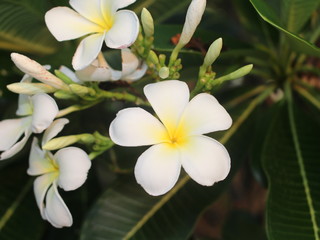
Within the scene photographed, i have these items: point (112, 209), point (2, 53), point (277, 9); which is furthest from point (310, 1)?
point (2, 53)

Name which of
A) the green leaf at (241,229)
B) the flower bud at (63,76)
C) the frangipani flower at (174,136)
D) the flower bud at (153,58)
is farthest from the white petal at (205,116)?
the green leaf at (241,229)

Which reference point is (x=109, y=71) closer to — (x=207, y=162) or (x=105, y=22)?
(x=105, y=22)

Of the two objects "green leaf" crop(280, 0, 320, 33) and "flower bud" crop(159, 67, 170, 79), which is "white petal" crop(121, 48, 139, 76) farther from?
"green leaf" crop(280, 0, 320, 33)

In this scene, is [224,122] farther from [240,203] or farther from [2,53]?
[240,203]

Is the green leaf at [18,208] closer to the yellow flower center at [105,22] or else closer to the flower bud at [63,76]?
the flower bud at [63,76]

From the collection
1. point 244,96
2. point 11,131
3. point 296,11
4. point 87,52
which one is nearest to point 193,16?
point 87,52

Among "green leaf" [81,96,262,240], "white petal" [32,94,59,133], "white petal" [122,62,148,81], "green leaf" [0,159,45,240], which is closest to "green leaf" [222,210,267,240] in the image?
"green leaf" [81,96,262,240]
